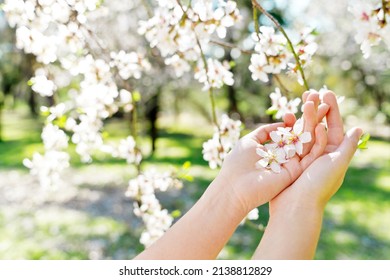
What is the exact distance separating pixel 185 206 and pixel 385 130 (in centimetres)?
955

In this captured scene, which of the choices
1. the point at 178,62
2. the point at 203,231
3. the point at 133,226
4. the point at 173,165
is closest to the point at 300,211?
the point at 203,231

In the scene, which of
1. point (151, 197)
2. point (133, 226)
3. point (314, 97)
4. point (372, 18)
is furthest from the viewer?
point (133, 226)

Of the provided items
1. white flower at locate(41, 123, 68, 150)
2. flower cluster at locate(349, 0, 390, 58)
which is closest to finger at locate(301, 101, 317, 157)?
flower cluster at locate(349, 0, 390, 58)

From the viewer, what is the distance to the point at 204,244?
49.3 inches

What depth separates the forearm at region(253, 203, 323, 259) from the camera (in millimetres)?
1109

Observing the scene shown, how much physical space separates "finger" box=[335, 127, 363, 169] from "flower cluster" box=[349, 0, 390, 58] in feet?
1.14

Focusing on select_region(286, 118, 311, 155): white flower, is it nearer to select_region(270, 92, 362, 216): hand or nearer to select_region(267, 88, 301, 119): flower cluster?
select_region(270, 92, 362, 216): hand

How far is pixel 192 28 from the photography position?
1.38 meters

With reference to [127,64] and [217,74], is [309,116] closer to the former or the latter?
[217,74]

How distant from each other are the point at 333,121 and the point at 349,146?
0.10 meters

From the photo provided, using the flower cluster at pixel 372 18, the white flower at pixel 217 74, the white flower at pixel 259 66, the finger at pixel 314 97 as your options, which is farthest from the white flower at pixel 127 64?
the flower cluster at pixel 372 18

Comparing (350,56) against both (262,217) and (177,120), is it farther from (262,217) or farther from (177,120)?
(262,217)

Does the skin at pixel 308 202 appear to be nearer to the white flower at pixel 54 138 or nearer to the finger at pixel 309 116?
the finger at pixel 309 116
